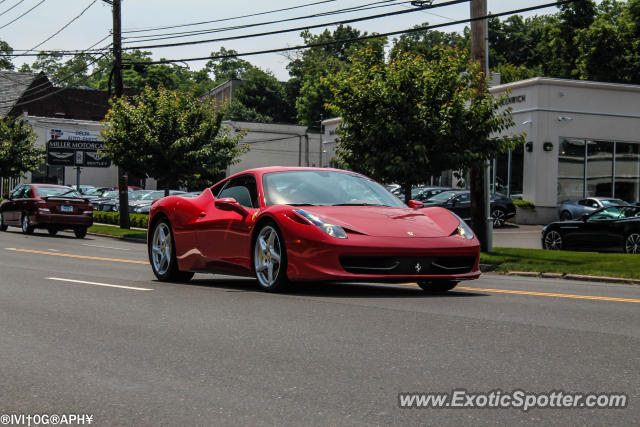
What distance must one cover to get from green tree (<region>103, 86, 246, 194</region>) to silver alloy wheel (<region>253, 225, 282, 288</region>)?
2185 cm

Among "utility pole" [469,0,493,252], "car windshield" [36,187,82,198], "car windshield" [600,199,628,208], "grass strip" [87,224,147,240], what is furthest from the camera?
"car windshield" [600,199,628,208]

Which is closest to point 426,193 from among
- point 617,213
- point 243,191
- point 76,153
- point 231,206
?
point 617,213

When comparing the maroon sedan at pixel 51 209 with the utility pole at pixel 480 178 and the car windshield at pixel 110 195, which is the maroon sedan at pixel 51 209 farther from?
the car windshield at pixel 110 195

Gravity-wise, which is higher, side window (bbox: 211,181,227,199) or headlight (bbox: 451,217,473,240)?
side window (bbox: 211,181,227,199)

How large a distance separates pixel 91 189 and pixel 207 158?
2037 cm

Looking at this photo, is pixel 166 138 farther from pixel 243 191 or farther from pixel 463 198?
pixel 243 191

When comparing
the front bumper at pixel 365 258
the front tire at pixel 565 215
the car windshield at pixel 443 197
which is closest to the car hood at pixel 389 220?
the front bumper at pixel 365 258

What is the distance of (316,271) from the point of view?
8.78 m

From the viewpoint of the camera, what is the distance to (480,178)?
68.0 ft

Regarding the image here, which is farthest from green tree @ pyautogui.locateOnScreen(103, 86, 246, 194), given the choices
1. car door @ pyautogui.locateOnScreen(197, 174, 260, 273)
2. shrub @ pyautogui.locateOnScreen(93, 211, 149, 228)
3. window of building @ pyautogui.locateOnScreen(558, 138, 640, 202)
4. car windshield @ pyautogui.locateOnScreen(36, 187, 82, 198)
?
car door @ pyautogui.locateOnScreen(197, 174, 260, 273)

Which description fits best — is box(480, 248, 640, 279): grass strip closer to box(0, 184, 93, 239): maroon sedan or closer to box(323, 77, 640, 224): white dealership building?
box(0, 184, 93, 239): maroon sedan

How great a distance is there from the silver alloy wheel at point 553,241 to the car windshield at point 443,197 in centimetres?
946

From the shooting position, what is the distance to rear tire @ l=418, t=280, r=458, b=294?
32.0ft

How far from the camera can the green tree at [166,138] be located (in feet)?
103
